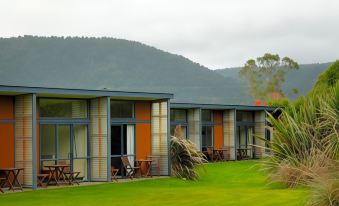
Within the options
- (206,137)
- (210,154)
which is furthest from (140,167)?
(206,137)

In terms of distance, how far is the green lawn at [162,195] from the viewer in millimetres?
12938

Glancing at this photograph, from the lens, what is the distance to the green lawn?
12.9m

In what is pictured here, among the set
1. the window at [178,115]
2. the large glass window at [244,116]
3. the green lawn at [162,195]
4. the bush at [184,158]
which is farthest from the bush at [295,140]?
the large glass window at [244,116]

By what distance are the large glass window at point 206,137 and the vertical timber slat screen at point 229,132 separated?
0.92m

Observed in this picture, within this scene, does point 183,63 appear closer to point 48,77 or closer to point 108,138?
point 48,77

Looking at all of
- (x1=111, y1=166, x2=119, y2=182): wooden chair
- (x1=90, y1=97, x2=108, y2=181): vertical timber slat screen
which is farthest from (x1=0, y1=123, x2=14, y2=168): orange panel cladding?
(x1=111, y1=166, x2=119, y2=182): wooden chair

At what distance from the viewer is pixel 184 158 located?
2036 centimetres

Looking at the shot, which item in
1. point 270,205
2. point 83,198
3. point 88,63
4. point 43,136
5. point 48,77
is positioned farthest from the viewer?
point 88,63

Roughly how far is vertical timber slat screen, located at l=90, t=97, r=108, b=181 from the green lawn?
3.70ft

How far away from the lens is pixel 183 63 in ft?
267

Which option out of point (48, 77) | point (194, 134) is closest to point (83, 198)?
point (194, 134)

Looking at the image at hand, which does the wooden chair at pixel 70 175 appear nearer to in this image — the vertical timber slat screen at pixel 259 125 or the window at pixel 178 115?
the window at pixel 178 115

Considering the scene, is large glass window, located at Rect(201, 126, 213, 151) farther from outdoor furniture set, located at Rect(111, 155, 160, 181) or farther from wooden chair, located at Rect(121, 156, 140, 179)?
wooden chair, located at Rect(121, 156, 140, 179)

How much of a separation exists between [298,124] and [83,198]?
537 centimetres
